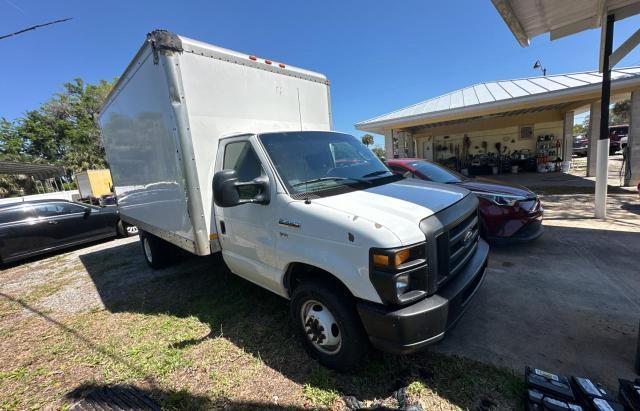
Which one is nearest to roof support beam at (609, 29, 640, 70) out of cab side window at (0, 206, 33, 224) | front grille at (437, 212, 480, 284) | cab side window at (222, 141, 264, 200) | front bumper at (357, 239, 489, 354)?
front grille at (437, 212, 480, 284)

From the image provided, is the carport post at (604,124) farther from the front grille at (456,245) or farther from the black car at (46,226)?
the black car at (46,226)

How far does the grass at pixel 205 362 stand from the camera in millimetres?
2307

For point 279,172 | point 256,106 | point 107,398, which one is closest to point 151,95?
point 256,106

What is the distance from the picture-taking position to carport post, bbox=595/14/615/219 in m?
6.05

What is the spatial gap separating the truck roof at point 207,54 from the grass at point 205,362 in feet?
10.2

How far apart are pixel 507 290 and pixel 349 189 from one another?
2666mm

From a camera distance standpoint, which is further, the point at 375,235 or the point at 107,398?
the point at 107,398

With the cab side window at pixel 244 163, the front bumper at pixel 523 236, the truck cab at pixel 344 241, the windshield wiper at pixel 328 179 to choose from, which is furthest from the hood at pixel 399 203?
the front bumper at pixel 523 236

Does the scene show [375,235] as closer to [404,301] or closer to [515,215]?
[404,301]

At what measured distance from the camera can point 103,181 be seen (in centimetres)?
2128

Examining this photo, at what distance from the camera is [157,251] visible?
546 centimetres

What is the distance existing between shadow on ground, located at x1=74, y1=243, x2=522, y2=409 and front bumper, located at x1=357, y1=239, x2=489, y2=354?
0.56 metres

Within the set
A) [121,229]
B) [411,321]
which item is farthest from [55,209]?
[411,321]

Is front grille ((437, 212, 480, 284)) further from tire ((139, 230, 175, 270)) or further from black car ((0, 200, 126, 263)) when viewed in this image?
black car ((0, 200, 126, 263))
